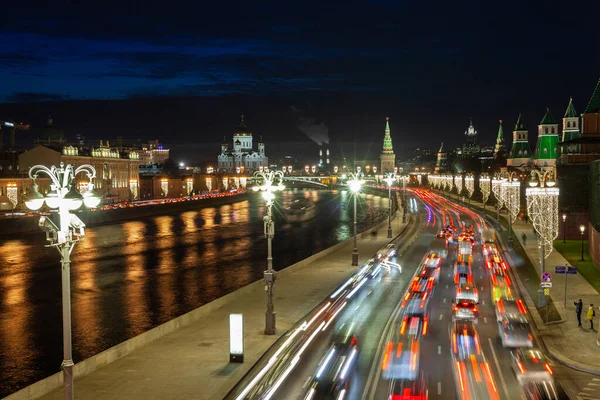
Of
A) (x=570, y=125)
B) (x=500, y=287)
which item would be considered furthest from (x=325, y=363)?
(x=570, y=125)

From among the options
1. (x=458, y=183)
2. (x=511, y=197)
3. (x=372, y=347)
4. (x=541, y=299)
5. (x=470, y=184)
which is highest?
(x=458, y=183)

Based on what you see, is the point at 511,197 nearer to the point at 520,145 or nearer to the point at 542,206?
the point at 542,206

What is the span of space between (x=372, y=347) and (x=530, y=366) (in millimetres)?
4411

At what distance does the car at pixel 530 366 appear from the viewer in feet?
53.9

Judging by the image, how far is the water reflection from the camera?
→ 2494 centimetres

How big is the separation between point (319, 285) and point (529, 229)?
3442 centimetres

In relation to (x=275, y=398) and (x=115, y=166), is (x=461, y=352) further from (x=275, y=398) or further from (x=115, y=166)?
(x=115, y=166)

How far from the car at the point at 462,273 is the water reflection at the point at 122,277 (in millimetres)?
12902

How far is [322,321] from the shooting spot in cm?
2303

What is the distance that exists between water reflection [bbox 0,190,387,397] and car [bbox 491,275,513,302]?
565 inches

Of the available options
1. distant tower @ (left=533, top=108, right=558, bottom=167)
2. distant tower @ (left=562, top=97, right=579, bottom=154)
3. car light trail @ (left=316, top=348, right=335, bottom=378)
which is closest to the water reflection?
car light trail @ (left=316, top=348, right=335, bottom=378)

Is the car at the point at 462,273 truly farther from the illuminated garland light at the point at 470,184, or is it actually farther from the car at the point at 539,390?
the illuminated garland light at the point at 470,184

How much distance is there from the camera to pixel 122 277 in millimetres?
43031

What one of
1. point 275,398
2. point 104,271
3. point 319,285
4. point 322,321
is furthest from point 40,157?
point 275,398
